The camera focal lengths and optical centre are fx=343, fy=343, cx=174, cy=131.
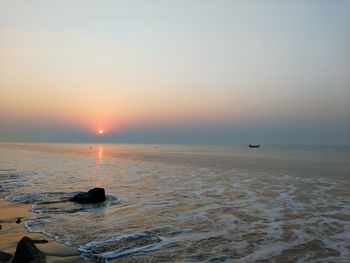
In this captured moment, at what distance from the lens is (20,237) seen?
13.8m

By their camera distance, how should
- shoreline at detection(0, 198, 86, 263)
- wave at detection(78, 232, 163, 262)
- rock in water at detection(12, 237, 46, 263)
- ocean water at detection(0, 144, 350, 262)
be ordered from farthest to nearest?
ocean water at detection(0, 144, 350, 262)
wave at detection(78, 232, 163, 262)
shoreline at detection(0, 198, 86, 263)
rock in water at detection(12, 237, 46, 263)

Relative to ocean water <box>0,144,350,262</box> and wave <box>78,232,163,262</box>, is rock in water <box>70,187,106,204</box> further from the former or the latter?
wave <box>78,232,163,262</box>

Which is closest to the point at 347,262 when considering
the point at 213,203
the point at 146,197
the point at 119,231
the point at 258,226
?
the point at 258,226


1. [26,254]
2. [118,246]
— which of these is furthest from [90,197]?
[26,254]

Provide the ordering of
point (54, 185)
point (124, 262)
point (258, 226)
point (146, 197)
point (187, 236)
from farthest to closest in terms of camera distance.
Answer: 1. point (54, 185)
2. point (146, 197)
3. point (258, 226)
4. point (187, 236)
5. point (124, 262)

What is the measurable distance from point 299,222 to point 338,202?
28.0 ft

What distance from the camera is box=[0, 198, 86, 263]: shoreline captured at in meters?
11.6

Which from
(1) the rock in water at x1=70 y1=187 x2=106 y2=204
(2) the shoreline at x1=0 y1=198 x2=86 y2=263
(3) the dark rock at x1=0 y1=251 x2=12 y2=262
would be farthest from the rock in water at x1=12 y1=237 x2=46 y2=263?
(1) the rock in water at x1=70 y1=187 x2=106 y2=204

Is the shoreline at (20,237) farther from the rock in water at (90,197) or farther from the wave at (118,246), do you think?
the rock in water at (90,197)

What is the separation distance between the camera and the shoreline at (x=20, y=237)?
11.6 meters

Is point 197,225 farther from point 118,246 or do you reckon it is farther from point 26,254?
point 26,254

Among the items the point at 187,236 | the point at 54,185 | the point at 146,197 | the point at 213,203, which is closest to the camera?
the point at 187,236

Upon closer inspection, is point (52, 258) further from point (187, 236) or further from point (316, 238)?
point (316, 238)

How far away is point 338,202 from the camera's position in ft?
80.9
